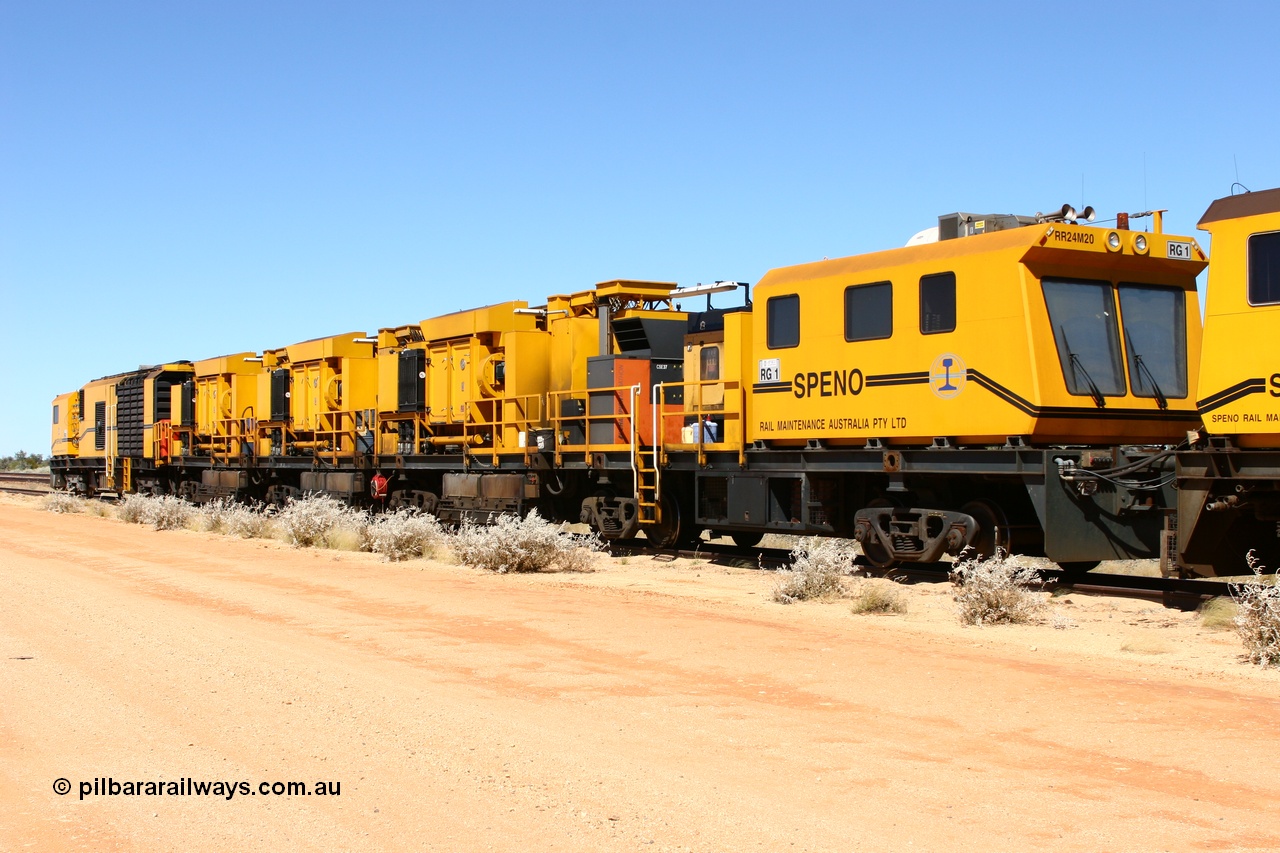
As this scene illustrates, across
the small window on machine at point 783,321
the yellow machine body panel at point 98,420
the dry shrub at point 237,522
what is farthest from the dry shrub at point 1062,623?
the yellow machine body panel at point 98,420

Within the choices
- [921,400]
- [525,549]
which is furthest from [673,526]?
[921,400]

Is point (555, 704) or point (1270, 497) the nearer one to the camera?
point (555, 704)

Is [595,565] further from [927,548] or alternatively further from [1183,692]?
[1183,692]

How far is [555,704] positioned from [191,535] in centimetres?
1977

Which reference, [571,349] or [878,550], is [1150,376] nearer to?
[878,550]

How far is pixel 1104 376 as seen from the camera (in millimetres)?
13836

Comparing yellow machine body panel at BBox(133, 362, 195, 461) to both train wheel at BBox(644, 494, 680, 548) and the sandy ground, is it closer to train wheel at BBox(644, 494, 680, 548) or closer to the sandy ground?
train wheel at BBox(644, 494, 680, 548)

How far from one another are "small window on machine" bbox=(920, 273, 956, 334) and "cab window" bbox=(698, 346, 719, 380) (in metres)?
4.36

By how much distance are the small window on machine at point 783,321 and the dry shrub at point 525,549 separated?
397 cm

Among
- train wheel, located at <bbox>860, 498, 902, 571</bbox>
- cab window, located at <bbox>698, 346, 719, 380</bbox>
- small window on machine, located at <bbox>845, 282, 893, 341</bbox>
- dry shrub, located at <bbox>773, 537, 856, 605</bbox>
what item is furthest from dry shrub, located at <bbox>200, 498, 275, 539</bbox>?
dry shrub, located at <bbox>773, 537, 856, 605</bbox>

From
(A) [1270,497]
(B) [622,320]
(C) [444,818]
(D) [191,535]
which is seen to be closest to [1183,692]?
(A) [1270,497]

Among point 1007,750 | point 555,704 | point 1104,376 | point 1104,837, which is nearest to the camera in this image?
point 1104,837

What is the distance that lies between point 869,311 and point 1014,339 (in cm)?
218

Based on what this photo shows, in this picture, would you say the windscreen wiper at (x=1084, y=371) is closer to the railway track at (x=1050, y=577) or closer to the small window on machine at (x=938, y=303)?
the small window on machine at (x=938, y=303)
